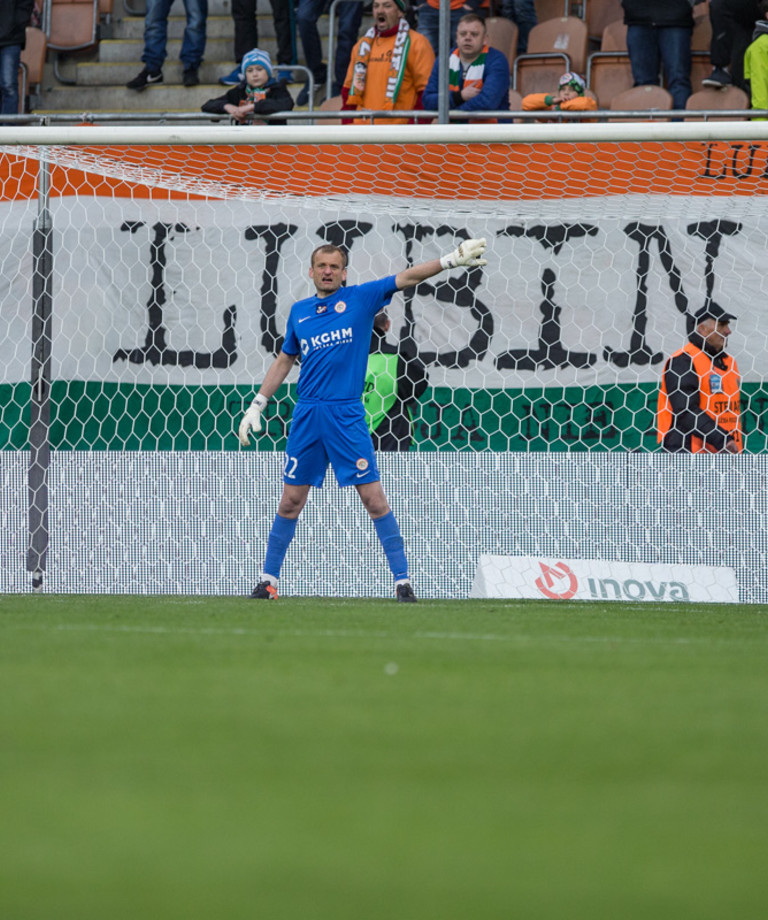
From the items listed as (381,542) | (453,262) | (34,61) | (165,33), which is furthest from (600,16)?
(381,542)

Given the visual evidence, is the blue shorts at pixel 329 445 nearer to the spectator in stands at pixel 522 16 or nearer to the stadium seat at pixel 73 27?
the spectator in stands at pixel 522 16

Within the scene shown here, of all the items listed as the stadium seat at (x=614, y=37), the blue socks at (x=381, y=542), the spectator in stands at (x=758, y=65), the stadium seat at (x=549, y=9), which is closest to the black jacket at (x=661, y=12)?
the spectator in stands at (x=758, y=65)

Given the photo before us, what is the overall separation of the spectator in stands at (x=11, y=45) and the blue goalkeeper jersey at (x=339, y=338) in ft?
20.0

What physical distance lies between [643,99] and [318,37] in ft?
9.92

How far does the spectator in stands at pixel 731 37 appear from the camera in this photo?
435 inches

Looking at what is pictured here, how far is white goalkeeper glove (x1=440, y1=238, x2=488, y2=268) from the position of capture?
22.3 ft

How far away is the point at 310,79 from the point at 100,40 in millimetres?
3749

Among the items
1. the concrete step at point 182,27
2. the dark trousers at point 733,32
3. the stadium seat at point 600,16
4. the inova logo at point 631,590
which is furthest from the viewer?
the concrete step at point 182,27

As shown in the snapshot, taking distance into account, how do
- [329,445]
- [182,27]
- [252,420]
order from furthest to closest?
[182,27], [252,420], [329,445]

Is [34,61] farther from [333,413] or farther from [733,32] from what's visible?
[333,413]

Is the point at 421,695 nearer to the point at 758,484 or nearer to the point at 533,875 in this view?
the point at 533,875

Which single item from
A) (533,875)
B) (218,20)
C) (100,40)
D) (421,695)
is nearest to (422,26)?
(218,20)

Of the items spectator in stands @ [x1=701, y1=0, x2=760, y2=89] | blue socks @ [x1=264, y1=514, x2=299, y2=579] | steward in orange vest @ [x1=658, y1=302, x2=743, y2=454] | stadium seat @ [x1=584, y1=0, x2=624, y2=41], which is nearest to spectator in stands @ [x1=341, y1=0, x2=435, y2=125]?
spectator in stands @ [x1=701, y1=0, x2=760, y2=89]

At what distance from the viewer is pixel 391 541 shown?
23.3ft
